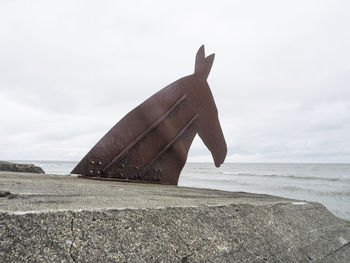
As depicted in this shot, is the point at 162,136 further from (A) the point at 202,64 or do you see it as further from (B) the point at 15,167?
(B) the point at 15,167

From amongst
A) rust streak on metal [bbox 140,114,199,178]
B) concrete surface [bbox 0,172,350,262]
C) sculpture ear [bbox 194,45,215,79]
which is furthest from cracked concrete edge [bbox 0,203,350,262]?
sculpture ear [bbox 194,45,215,79]

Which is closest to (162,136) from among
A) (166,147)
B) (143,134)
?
(166,147)

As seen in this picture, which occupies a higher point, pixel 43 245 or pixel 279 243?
pixel 43 245

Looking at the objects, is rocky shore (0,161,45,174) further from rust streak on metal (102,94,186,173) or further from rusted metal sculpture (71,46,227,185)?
rust streak on metal (102,94,186,173)

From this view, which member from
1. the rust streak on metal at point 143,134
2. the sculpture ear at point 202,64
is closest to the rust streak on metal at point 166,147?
the rust streak on metal at point 143,134

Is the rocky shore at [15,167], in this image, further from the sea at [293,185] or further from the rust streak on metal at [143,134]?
the sea at [293,185]

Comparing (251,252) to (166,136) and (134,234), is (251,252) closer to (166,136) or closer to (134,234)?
(134,234)

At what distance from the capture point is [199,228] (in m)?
1.63

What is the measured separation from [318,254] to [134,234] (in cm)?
153


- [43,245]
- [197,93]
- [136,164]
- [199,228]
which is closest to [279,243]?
[199,228]

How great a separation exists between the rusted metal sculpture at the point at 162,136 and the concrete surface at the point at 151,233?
2.13m

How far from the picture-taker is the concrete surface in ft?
3.51

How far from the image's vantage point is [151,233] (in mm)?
1389

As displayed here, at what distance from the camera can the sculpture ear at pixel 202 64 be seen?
464cm
